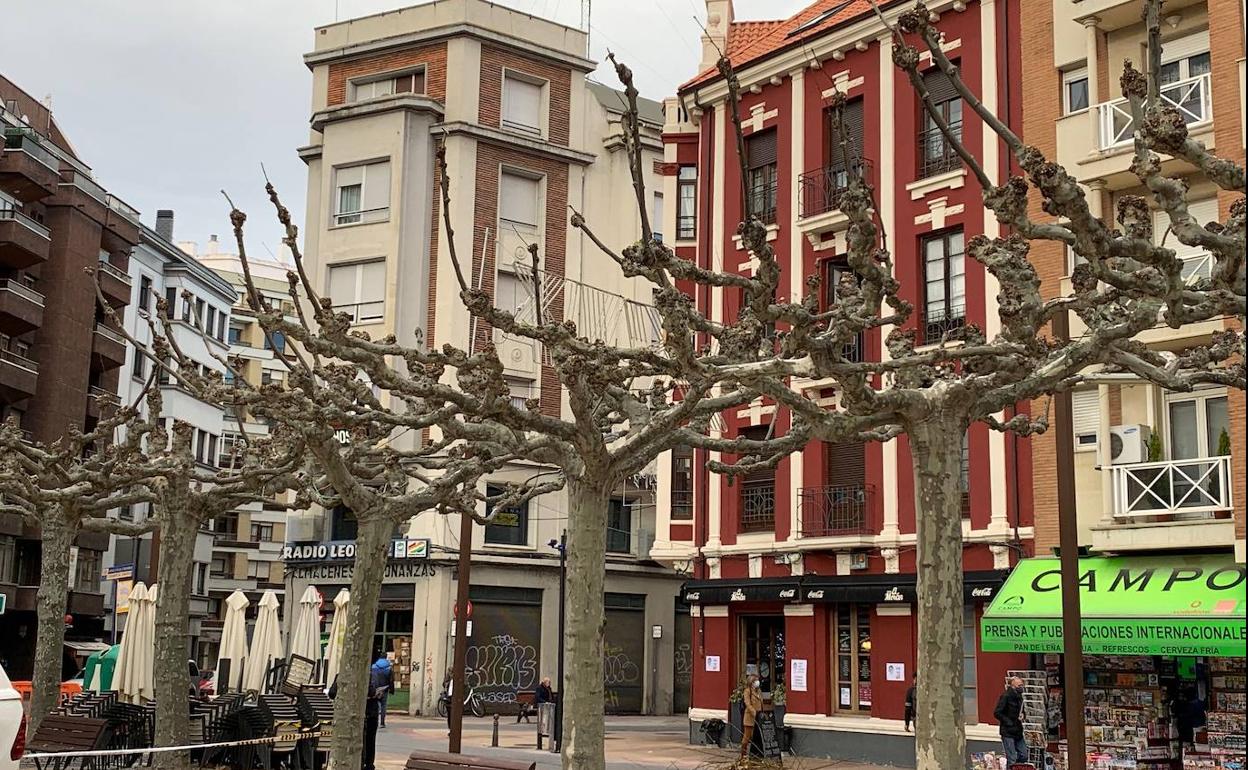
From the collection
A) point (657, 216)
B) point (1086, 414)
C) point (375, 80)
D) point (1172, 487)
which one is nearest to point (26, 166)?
point (375, 80)

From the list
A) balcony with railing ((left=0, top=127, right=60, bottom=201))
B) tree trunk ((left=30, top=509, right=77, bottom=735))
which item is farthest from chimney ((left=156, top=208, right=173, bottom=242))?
tree trunk ((left=30, top=509, right=77, bottom=735))

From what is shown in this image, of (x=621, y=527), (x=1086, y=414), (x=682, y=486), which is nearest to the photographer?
(x=1086, y=414)

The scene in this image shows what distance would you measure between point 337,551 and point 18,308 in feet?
41.3

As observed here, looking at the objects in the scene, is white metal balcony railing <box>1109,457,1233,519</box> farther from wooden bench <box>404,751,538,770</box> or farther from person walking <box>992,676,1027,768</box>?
wooden bench <box>404,751,538,770</box>

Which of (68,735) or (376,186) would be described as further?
(376,186)

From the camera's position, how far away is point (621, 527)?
43.0 metres

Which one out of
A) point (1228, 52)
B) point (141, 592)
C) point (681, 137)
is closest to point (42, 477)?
point (141, 592)

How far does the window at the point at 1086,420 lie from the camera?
76.1 feet

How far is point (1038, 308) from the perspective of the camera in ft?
35.7

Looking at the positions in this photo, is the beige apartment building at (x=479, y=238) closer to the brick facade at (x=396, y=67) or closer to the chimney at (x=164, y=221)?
the brick facade at (x=396, y=67)

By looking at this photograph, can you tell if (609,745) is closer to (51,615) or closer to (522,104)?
(51,615)

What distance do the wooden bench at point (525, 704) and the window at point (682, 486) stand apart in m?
7.75

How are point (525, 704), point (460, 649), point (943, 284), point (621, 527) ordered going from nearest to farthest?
point (460, 649)
point (943, 284)
point (525, 704)
point (621, 527)

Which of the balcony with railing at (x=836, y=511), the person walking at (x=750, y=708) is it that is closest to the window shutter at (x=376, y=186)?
the balcony with railing at (x=836, y=511)
